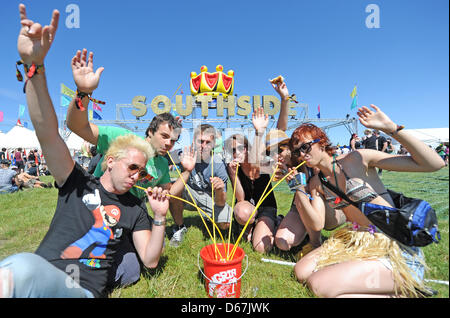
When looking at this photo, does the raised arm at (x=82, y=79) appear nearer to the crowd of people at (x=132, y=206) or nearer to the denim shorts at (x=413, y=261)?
the crowd of people at (x=132, y=206)

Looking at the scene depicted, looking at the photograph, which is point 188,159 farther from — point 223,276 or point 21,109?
Result: point 21,109

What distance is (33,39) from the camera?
1425mm

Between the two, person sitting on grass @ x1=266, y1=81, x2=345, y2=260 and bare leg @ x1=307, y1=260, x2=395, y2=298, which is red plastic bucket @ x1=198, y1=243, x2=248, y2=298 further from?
person sitting on grass @ x1=266, y1=81, x2=345, y2=260

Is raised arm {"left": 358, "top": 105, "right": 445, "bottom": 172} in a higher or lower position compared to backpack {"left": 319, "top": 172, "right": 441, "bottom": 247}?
higher

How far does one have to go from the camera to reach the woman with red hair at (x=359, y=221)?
5.76 feet

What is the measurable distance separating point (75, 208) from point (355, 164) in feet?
8.80

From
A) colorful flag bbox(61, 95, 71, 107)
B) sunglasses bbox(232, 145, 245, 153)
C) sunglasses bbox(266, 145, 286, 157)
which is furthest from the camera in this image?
colorful flag bbox(61, 95, 71, 107)

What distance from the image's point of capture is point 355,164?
2.12 metres

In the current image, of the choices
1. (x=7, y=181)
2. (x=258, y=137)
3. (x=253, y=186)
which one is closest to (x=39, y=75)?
(x=258, y=137)

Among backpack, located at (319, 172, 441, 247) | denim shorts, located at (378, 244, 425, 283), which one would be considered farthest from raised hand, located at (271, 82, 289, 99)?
denim shorts, located at (378, 244, 425, 283)

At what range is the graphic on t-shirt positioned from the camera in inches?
67.6

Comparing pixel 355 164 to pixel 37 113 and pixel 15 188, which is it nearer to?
pixel 37 113

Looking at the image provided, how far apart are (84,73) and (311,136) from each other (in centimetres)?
240

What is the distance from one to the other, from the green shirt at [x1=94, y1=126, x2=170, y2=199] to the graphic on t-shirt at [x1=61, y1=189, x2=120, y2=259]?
633 millimetres
